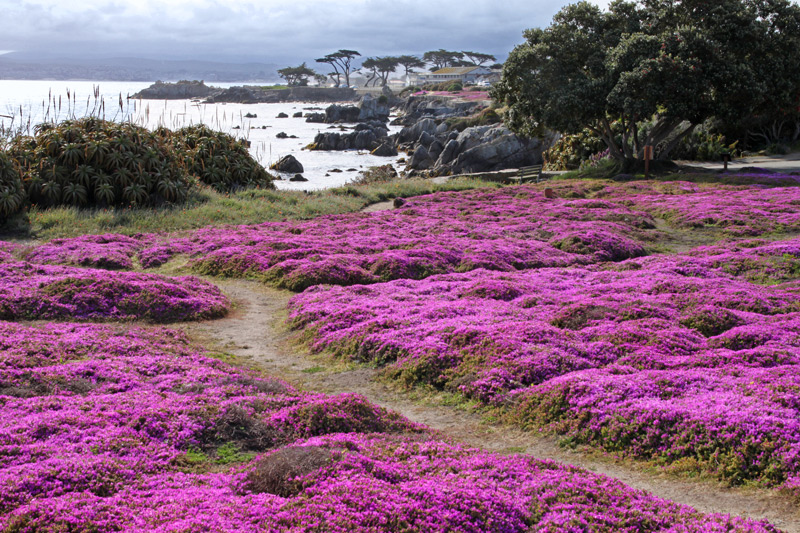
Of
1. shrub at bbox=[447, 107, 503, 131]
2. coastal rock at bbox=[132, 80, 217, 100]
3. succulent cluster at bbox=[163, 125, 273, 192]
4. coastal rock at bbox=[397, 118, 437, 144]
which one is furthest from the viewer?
coastal rock at bbox=[132, 80, 217, 100]

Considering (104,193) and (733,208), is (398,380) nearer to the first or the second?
(104,193)

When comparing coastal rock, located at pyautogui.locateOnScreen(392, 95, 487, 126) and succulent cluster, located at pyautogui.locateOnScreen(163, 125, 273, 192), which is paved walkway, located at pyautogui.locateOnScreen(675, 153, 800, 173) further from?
coastal rock, located at pyautogui.locateOnScreen(392, 95, 487, 126)

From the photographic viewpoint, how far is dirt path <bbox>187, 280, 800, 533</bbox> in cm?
575

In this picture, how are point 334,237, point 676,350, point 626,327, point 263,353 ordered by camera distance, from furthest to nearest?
point 334,237
point 263,353
point 626,327
point 676,350

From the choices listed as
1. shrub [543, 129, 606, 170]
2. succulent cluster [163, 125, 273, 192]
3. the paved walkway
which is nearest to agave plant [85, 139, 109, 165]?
succulent cluster [163, 125, 273, 192]

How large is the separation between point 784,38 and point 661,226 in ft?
64.3

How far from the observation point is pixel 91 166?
23.6 m

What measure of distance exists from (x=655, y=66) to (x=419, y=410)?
98.5 feet

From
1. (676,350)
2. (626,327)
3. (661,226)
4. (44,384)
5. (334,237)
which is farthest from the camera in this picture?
(661,226)

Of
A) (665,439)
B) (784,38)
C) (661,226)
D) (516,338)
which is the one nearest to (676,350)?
(516,338)

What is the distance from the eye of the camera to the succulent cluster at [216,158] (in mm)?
29672

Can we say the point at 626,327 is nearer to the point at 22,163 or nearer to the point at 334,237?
the point at 334,237

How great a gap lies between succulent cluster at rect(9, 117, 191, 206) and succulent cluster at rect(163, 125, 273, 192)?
4.04 metres

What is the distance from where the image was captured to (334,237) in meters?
20.5
